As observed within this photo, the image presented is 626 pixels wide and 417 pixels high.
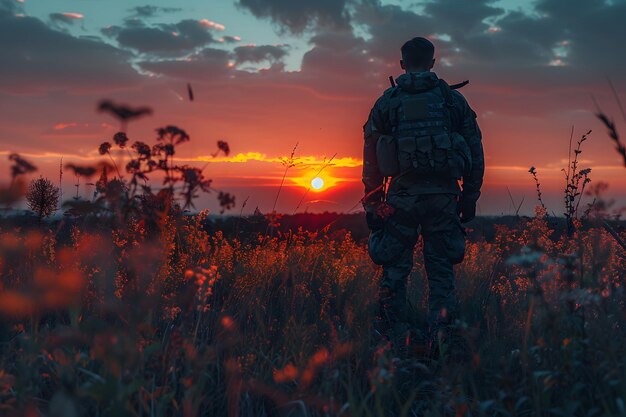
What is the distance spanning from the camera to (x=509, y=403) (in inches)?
99.6

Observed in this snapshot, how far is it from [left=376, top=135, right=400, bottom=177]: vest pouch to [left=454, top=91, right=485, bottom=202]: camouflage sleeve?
700mm

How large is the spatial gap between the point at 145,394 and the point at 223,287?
2.40 metres

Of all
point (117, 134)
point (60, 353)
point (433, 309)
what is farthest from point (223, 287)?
point (117, 134)

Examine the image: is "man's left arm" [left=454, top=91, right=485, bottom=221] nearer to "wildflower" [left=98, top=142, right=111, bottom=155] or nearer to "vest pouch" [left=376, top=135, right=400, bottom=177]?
"vest pouch" [left=376, top=135, right=400, bottom=177]

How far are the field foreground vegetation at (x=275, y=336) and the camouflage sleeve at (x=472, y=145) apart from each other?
0.84 metres

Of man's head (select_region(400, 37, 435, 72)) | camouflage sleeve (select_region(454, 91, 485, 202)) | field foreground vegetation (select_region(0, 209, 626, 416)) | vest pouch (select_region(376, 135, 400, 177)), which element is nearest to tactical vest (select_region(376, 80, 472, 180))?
vest pouch (select_region(376, 135, 400, 177))

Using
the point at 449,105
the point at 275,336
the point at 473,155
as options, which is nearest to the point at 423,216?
the point at 473,155

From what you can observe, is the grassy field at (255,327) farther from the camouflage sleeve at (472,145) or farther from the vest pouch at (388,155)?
the vest pouch at (388,155)

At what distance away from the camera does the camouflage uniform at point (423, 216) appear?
5141mm

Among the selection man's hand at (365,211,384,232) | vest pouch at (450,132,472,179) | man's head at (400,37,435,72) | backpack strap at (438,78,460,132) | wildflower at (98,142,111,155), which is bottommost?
man's hand at (365,211,384,232)

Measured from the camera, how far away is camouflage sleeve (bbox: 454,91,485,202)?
5320mm

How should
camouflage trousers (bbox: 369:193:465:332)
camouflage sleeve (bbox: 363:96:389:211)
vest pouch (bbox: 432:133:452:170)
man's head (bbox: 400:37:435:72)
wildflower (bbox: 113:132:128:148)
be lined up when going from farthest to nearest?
camouflage sleeve (bbox: 363:96:389:211) < man's head (bbox: 400:37:435:72) < camouflage trousers (bbox: 369:193:465:332) < vest pouch (bbox: 432:133:452:170) < wildflower (bbox: 113:132:128:148)

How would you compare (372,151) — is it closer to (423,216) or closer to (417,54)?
(423,216)

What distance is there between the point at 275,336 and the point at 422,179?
6.36 feet
